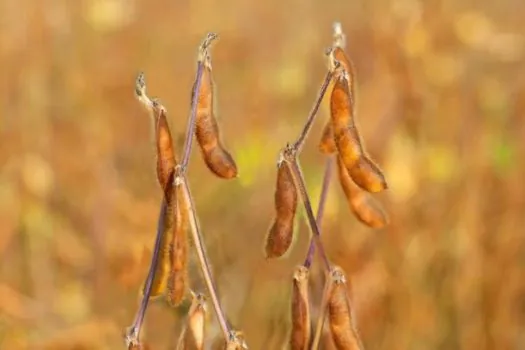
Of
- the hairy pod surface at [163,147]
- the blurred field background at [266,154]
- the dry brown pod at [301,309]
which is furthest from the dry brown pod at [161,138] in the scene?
the blurred field background at [266,154]

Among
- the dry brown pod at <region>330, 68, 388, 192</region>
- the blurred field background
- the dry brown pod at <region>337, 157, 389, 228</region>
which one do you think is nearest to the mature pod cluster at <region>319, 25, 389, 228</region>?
the dry brown pod at <region>330, 68, 388, 192</region>

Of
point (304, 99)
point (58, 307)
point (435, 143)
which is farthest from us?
point (304, 99)

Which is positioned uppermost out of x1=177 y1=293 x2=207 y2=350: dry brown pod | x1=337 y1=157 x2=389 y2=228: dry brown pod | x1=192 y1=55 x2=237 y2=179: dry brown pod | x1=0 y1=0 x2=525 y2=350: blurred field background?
x1=0 y1=0 x2=525 y2=350: blurred field background

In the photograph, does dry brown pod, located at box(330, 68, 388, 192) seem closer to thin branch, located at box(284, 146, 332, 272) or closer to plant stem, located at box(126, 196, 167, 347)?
thin branch, located at box(284, 146, 332, 272)

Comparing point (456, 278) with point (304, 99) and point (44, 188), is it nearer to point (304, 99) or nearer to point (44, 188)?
point (304, 99)

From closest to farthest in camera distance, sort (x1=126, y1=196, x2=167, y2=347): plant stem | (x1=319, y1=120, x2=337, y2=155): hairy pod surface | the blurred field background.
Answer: (x1=126, y1=196, x2=167, y2=347): plant stem
(x1=319, y1=120, x2=337, y2=155): hairy pod surface
the blurred field background

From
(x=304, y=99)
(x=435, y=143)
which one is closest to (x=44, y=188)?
(x=304, y=99)
